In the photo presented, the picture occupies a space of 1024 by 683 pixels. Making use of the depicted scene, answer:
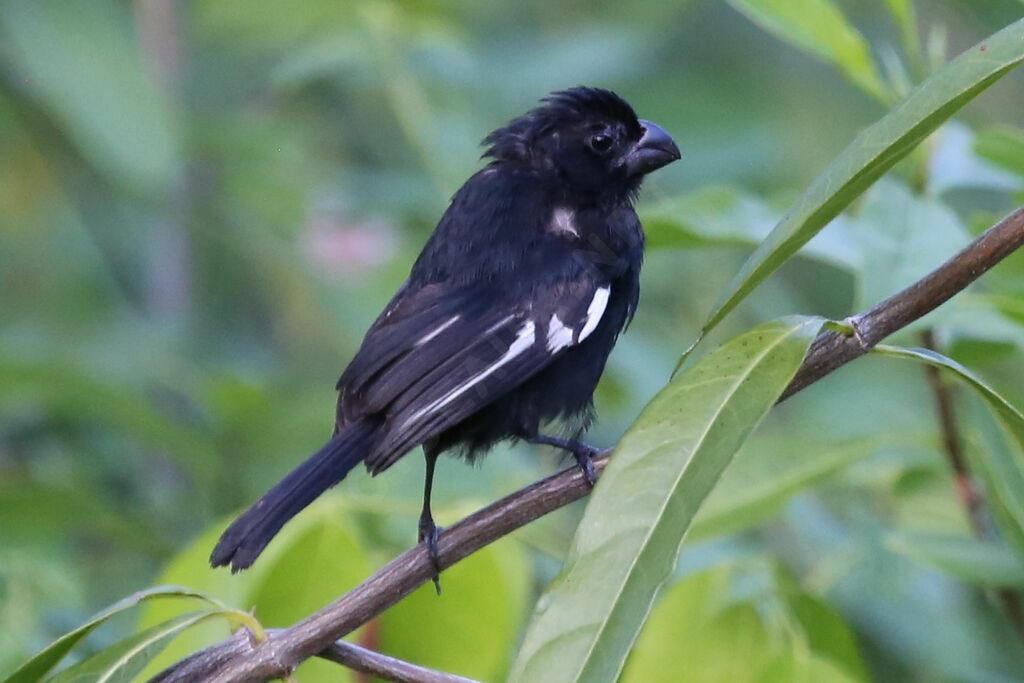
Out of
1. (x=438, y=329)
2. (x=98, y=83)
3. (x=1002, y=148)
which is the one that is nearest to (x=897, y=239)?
(x=1002, y=148)

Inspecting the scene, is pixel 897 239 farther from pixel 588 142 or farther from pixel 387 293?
pixel 387 293

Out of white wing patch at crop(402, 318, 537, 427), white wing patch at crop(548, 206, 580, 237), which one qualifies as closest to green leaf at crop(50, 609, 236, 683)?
white wing patch at crop(402, 318, 537, 427)

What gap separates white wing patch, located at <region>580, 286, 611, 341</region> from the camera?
9.02ft

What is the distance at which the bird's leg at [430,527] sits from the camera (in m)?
2.03

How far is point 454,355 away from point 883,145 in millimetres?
1102

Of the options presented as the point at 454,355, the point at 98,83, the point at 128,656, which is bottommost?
the point at 128,656

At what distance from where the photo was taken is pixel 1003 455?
2105 mm

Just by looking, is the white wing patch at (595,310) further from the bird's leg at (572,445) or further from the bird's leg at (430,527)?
the bird's leg at (430,527)

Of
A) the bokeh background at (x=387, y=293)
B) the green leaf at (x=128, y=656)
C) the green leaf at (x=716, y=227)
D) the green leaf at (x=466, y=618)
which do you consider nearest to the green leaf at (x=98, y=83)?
the bokeh background at (x=387, y=293)

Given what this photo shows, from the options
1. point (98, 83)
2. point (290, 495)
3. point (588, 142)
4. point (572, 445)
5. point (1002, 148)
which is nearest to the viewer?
point (290, 495)

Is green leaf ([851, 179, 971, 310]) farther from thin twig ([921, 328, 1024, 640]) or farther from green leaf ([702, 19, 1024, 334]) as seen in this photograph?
green leaf ([702, 19, 1024, 334])

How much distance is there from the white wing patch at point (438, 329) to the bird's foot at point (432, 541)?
0.34 metres

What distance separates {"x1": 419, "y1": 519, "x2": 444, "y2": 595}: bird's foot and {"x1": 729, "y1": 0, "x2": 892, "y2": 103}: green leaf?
1.13m

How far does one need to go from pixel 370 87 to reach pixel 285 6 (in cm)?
59
